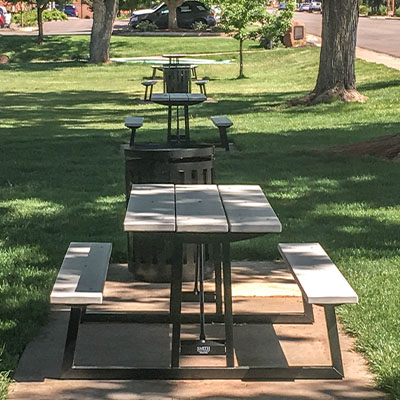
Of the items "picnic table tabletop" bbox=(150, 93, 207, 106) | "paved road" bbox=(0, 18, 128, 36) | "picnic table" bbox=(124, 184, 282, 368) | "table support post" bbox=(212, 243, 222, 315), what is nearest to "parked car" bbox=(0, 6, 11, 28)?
"paved road" bbox=(0, 18, 128, 36)

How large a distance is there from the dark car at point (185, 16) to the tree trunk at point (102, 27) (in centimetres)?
1826

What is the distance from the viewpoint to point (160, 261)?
6.55 metres

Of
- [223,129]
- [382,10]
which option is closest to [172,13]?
[382,10]

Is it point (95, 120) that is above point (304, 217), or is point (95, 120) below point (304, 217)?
below

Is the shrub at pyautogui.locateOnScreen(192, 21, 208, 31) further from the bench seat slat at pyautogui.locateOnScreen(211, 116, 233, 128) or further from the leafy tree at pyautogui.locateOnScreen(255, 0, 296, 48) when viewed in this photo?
the bench seat slat at pyautogui.locateOnScreen(211, 116, 233, 128)

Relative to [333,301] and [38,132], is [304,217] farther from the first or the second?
[38,132]

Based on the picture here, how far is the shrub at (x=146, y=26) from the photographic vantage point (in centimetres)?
5497

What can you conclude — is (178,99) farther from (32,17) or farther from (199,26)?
(32,17)

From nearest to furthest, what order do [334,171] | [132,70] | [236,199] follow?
1. [236,199]
2. [334,171]
3. [132,70]

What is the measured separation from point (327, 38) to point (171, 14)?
35.8 metres

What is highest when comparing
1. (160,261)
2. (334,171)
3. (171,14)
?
(160,261)

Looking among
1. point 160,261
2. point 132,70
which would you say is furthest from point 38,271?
point 132,70

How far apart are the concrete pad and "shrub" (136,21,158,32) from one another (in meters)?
49.2

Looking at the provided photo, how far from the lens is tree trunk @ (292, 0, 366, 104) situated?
19.0 m
